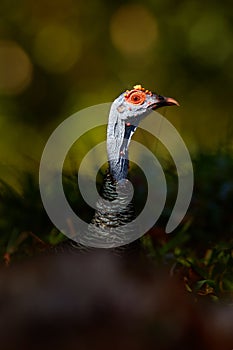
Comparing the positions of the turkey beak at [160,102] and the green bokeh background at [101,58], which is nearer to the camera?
the turkey beak at [160,102]

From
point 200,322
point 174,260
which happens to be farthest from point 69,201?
point 200,322

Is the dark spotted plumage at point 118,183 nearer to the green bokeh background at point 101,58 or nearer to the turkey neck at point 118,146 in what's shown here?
the turkey neck at point 118,146

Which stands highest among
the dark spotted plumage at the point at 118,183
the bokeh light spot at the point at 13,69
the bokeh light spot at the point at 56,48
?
the bokeh light spot at the point at 56,48

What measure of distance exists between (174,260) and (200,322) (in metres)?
0.52

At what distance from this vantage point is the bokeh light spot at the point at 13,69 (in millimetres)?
4367

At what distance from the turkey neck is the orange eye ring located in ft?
0.12

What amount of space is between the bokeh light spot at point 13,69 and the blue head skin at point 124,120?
3.21m

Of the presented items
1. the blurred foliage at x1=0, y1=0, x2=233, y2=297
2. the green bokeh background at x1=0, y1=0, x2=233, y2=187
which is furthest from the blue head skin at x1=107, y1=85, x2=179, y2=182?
the green bokeh background at x1=0, y1=0, x2=233, y2=187

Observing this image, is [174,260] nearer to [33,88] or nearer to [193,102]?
[193,102]

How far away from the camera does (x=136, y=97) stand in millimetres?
1197

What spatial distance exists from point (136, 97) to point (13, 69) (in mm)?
3334

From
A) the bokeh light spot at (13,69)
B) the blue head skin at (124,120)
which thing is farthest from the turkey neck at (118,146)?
the bokeh light spot at (13,69)

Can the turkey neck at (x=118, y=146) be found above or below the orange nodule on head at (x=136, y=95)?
below

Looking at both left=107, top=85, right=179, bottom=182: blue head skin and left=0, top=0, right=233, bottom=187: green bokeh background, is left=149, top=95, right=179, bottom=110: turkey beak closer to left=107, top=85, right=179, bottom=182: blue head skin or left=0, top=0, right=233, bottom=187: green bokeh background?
left=107, top=85, right=179, bottom=182: blue head skin
